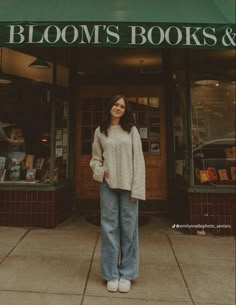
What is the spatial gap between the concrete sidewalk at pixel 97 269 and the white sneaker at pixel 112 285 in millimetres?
53

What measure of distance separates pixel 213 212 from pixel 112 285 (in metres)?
2.56

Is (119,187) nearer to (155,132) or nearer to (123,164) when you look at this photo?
(123,164)

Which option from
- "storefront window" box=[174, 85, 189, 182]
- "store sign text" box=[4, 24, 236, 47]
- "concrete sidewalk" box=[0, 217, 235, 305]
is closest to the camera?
"concrete sidewalk" box=[0, 217, 235, 305]

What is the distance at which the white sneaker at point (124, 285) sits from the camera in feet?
11.7

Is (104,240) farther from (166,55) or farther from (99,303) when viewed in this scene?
(166,55)

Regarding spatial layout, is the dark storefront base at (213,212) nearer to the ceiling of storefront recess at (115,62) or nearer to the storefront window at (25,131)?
the storefront window at (25,131)

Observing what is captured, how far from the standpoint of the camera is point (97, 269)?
4.11 meters

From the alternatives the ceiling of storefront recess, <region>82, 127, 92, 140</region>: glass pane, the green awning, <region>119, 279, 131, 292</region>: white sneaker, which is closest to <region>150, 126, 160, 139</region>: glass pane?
the ceiling of storefront recess

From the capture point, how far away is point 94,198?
691 cm

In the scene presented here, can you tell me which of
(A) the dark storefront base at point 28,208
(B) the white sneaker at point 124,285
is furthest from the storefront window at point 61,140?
(B) the white sneaker at point 124,285

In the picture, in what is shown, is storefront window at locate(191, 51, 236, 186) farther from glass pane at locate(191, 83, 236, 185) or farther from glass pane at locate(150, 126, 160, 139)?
glass pane at locate(150, 126, 160, 139)

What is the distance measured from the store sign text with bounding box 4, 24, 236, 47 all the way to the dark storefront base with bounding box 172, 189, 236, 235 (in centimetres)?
248

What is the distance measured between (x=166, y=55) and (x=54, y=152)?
3.13 metres

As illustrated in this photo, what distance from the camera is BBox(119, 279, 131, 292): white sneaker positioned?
140 inches
